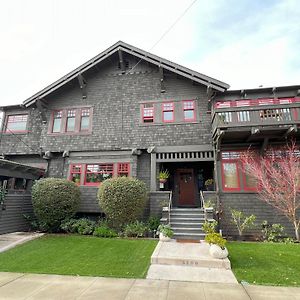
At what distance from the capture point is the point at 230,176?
11.1m

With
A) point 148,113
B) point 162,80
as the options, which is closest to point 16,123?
point 148,113

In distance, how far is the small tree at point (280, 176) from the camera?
9430 millimetres

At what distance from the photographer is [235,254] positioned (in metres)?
6.95

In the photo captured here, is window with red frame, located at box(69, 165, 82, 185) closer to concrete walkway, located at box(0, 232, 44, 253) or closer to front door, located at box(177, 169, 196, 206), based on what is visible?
concrete walkway, located at box(0, 232, 44, 253)

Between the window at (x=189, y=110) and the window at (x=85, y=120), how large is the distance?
19.3 feet

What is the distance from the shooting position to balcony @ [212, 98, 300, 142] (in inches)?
386

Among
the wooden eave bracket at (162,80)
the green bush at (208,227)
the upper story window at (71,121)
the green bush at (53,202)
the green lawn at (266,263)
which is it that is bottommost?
the green lawn at (266,263)

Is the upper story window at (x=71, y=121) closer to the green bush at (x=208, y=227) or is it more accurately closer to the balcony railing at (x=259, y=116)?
the balcony railing at (x=259, y=116)

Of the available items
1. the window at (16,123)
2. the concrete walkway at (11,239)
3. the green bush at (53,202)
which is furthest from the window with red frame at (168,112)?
the window at (16,123)

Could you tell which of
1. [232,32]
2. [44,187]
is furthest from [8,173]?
[232,32]

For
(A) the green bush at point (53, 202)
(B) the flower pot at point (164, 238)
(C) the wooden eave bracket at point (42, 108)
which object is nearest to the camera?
(B) the flower pot at point (164, 238)

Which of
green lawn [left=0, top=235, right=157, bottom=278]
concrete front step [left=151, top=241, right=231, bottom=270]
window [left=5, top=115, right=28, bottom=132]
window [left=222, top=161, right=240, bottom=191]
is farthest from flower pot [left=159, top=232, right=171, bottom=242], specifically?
window [left=5, top=115, right=28, bottom=132]

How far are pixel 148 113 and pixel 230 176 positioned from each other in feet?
18.9

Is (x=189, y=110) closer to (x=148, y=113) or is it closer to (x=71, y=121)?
(x=148, y=113)
